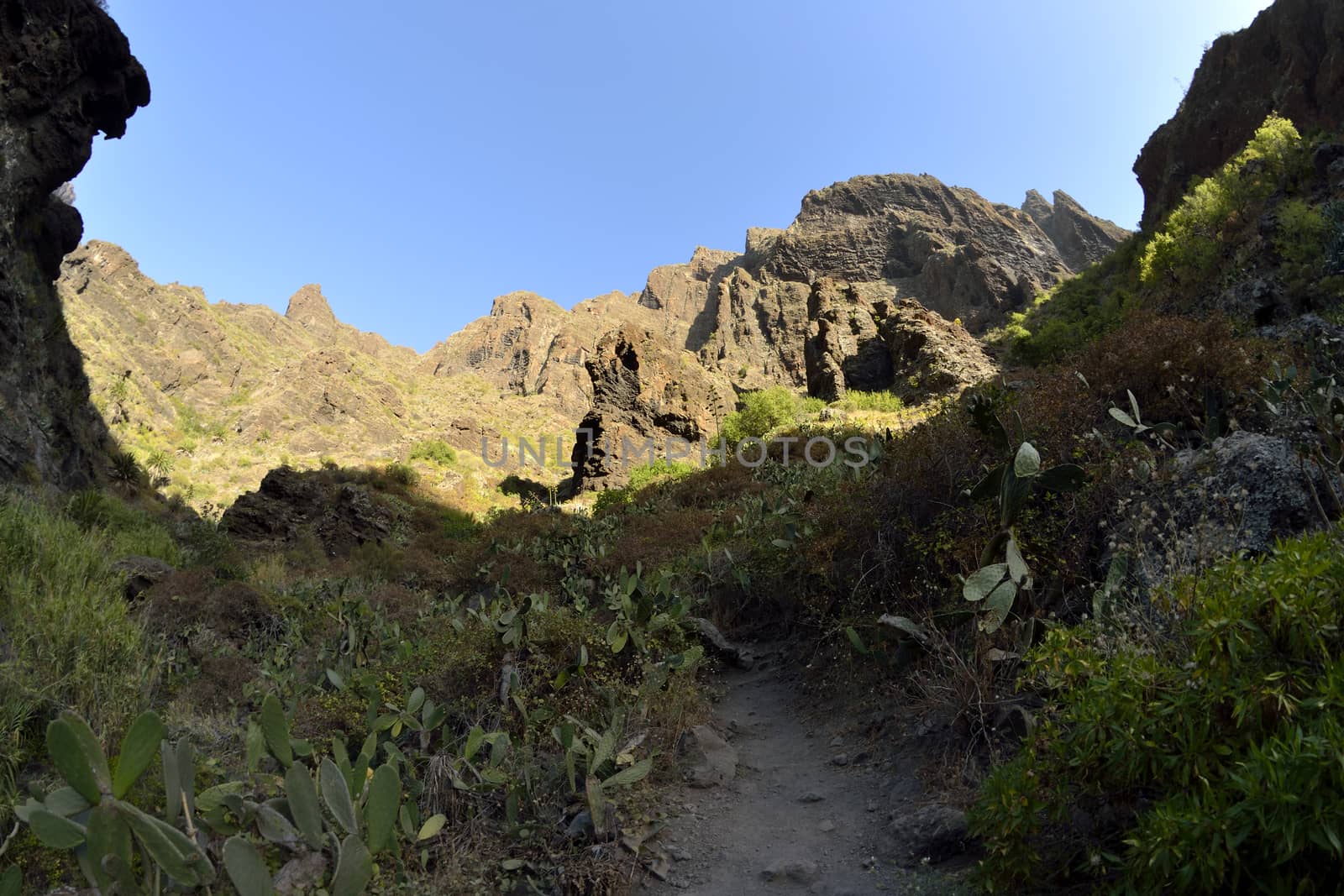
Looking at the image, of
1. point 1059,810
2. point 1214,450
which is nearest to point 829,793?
point 1059,810

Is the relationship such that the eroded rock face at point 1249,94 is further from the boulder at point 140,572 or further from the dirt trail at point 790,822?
the boulder at point 140,572

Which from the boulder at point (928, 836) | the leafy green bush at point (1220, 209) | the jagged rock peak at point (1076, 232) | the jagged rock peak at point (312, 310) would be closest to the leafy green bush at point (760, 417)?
the leafy green bush at point (1220, 209)

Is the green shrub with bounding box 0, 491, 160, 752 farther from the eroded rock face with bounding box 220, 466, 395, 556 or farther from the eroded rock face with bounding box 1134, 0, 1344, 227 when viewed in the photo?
the eroded rock face with bounding box 1134, 0, 1344, 227

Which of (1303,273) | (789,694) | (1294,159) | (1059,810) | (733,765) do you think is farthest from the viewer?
(1294,159)

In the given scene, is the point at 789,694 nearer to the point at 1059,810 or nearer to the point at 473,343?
the point at 1059,810

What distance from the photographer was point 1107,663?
7.18ft

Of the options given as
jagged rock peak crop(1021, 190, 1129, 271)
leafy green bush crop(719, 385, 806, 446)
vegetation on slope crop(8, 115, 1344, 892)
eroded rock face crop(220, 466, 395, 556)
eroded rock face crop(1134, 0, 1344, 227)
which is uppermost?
jagged rock peak crop(1021, 190, 1129, 271)

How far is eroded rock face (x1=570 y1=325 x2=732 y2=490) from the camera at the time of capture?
19656 millimetres

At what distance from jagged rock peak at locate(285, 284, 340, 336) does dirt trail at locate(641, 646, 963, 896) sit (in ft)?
255

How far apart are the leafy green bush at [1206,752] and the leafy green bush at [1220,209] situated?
2061 cm

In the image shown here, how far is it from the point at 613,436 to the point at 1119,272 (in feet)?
96.7

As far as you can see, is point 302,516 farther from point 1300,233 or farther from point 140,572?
point 1300,233

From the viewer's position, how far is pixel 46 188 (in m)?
13.3

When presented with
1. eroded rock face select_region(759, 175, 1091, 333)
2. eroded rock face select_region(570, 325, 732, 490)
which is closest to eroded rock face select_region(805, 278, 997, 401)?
eroded rock face select_region(570, 325, 732, 490)
